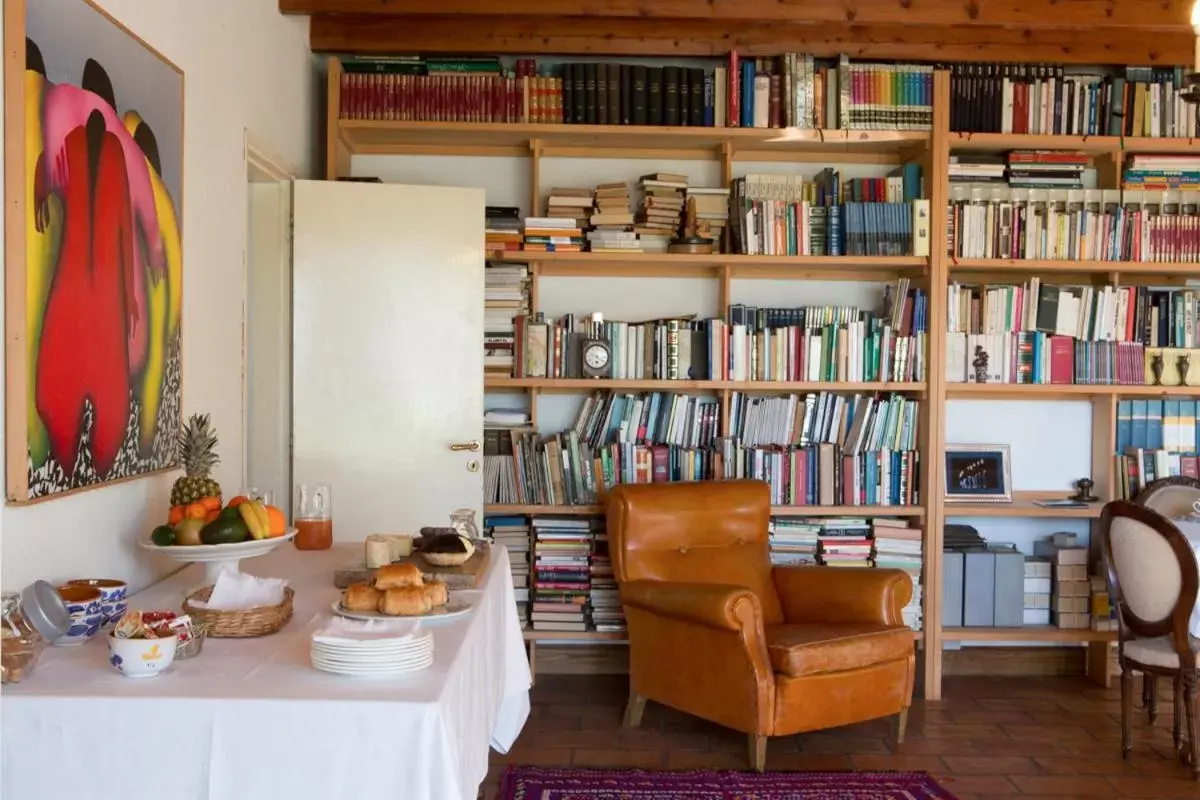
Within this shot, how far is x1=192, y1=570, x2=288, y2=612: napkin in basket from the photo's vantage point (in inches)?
87.9

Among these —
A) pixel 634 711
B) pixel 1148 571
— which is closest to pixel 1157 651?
pixel 1148 571

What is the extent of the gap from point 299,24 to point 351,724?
3.47 m

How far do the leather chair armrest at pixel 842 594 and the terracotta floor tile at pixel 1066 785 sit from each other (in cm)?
67

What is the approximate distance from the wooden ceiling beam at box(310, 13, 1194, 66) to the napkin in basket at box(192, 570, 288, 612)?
294cm

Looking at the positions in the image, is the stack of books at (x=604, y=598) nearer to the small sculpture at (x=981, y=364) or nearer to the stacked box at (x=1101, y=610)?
the small sculpture at (x=981, y=364)

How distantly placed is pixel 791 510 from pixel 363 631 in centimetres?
289

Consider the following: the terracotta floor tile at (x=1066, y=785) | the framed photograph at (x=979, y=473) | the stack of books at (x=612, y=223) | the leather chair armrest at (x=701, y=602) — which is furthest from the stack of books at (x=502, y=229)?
the terracotta floor tile at (x=1066, y=785)

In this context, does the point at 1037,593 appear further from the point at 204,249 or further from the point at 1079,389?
the point at 204,249

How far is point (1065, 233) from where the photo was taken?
470 centimetres

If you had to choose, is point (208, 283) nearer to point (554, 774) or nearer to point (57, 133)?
point (57, 133)

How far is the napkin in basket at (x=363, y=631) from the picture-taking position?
1.91m

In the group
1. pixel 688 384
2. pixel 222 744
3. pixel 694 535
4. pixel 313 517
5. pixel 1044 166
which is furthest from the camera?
pixel 1044 166

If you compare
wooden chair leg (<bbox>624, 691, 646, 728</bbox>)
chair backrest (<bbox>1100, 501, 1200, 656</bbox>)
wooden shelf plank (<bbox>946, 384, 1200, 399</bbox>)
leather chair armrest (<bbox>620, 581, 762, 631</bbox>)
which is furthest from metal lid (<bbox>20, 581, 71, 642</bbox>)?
wooden shelf plank (<bbox>946, 384, 1200, 399</bbox>)

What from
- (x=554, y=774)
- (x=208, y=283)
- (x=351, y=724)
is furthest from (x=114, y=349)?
(x=554, y=774)
